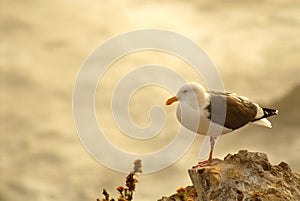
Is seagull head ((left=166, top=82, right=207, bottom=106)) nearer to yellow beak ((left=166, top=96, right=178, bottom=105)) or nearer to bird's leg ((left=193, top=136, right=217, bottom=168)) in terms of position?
yellow beak ((left=166, top=96, right=178, bottom=105))

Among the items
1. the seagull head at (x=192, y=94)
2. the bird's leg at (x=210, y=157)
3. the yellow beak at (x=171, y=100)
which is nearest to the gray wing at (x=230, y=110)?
the seagull head at (x=192, y=94)

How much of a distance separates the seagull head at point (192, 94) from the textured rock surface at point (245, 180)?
2.02 m

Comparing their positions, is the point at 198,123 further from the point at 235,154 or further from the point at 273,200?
the point at 273,200

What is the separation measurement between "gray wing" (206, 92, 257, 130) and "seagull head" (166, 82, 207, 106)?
0.32 meters

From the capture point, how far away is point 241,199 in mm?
12797

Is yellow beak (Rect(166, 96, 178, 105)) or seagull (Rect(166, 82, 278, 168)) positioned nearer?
seagull (Rect(166, 82, 278, 168))

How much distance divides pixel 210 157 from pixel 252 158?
1554mm

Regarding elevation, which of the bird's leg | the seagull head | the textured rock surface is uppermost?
the seagull head

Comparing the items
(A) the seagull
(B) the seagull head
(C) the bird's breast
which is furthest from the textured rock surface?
(B) the seagull head

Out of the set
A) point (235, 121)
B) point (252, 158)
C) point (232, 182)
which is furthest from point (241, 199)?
point (235, 121)

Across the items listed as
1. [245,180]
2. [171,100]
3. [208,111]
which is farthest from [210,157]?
[171,100]

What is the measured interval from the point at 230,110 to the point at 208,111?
0.78 metres

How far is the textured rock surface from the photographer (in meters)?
13.1

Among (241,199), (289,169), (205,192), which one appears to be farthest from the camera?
(289,169)
